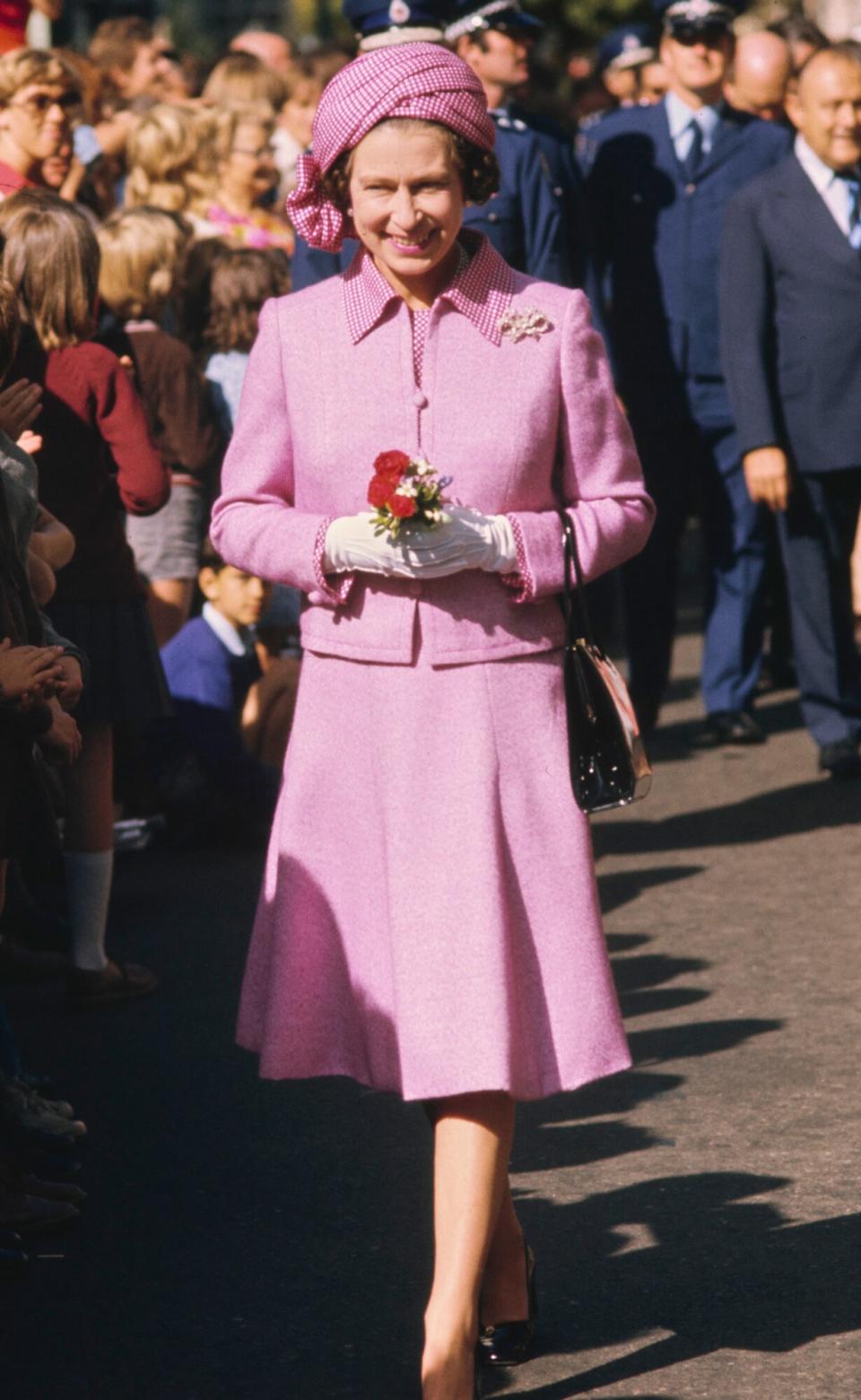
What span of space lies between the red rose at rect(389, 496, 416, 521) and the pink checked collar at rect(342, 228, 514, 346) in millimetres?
384

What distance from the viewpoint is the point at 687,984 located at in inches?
255

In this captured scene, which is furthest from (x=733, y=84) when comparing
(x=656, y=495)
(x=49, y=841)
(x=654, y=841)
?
(x=49, y=841)

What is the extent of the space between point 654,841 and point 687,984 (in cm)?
193

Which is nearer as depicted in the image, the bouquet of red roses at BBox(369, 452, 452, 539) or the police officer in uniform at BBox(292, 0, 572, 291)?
the bouquet of red roses at BBox(369, 452, 452, 539)

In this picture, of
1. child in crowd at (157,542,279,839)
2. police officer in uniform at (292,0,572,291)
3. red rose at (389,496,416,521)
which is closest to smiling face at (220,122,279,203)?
police officer in uniform at (292,0,572,291)

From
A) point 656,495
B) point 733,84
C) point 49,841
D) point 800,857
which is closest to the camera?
point 49,841

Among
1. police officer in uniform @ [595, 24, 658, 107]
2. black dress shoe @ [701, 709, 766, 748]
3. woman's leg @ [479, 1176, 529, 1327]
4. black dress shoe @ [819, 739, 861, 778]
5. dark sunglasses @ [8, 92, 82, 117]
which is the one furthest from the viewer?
police officer in uniform @ [595, 24, 658, 107]

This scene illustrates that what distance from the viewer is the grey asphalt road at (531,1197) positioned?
420cm

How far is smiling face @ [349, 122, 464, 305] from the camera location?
395 cm

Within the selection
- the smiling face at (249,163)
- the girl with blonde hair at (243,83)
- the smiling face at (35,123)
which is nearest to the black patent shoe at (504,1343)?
the smiling face at (35,123)

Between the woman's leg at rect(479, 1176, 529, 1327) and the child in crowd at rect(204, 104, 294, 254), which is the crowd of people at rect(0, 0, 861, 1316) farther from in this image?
the woman's leg at rect(479, 1176, 529, 1327)

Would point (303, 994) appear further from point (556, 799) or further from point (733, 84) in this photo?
point (733, 84)

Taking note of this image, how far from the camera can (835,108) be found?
351 inches

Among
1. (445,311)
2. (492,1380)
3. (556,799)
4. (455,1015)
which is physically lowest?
(492,1380)
